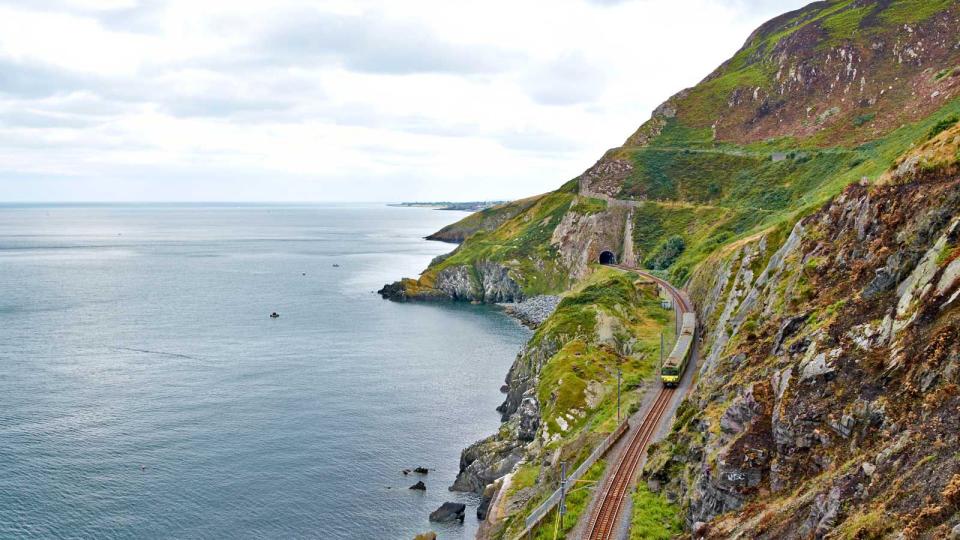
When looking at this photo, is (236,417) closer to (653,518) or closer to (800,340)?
(653,518)

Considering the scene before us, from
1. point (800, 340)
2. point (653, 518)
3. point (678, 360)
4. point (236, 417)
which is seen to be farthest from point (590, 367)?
point (236, 417)

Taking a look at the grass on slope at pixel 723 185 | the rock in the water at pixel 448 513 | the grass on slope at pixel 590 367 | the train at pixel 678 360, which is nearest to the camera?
the grass on slope at pixel 590 367

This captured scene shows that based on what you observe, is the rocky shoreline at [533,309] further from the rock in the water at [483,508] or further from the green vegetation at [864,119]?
the rock in the water at [483,508]

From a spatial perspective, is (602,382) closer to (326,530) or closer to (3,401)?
(326,530)

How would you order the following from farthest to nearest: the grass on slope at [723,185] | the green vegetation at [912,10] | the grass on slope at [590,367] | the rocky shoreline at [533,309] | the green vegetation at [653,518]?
the green vegetation at [912,10], the rocky shoreline at [533,309], the grass on slope at [723,185], the grass on slope at [590,367], the green vegetation at [653,518]

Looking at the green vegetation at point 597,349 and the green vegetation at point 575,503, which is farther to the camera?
the green vegetation at point 597,349

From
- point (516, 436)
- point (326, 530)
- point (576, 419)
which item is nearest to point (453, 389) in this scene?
point (516, 436)

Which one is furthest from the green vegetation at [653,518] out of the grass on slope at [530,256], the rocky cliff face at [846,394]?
the grass on slope at [530,256]
